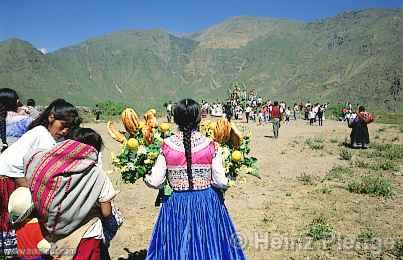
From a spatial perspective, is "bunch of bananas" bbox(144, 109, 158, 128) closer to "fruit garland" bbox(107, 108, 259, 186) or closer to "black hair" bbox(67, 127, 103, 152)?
"fruit garland" bbox(107, 108, 259, 186)

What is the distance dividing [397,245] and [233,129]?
3.36 metres

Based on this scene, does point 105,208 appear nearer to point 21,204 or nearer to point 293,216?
point 21,204

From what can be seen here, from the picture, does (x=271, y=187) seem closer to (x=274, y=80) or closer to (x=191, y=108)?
(x=191, y=108)

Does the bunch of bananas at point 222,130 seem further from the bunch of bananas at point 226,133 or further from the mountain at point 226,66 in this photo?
the mountain at point 226,66

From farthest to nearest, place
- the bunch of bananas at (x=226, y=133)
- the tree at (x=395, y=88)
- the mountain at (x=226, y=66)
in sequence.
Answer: the mountain at (x=226, y=66), the tree at (x=395, y=88), the bunch of bananas at (x=226, y=133)

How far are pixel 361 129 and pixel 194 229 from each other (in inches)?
482

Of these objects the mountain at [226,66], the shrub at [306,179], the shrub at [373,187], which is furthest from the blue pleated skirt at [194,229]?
the mountain at [226,66]

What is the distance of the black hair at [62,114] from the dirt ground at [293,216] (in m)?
1.04

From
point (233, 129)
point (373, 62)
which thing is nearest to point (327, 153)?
point (233, 129)

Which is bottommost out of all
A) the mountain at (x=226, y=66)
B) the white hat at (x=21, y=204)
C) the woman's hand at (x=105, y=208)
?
the woman's hand at (x=105, y=208)

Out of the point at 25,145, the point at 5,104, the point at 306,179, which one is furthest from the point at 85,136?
the point at 306,179

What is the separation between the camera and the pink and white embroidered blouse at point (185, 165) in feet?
11.3

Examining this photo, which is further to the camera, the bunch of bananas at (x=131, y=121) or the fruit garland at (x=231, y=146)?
the bunch of bananas at (x=131, y=121)

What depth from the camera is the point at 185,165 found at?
11.3 ft
